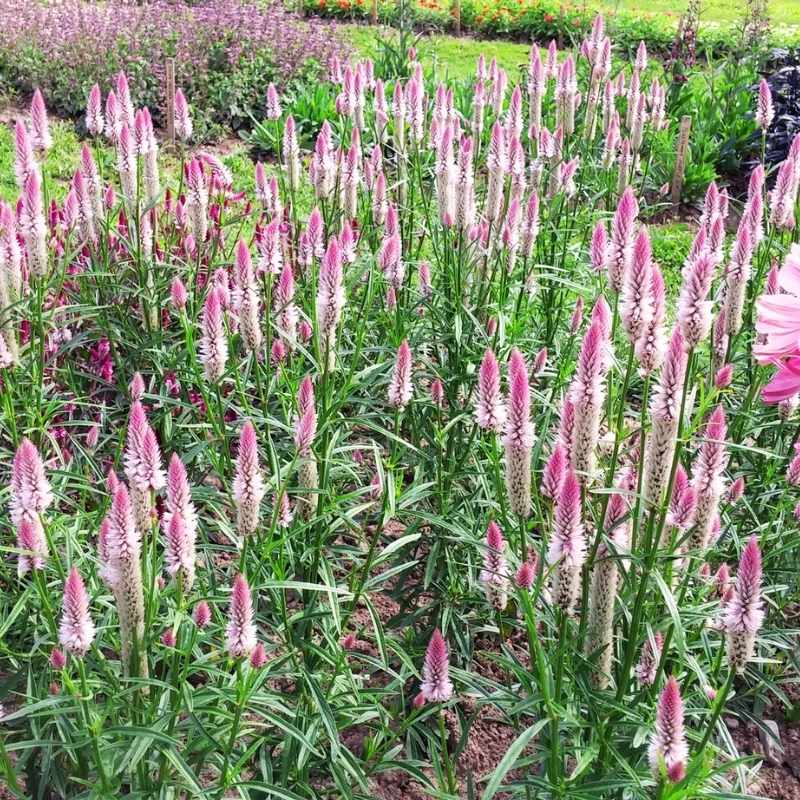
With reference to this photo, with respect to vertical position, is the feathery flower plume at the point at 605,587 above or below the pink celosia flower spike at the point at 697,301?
below

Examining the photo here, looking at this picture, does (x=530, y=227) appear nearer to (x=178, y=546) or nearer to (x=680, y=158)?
(x=178, y=546)

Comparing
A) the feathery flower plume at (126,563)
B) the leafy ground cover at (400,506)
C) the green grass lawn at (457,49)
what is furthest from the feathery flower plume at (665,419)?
the green grass lawn at (457,49)

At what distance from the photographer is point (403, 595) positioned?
384 cm

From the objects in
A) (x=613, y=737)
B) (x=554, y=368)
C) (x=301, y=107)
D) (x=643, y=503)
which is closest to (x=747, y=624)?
(x=643, y=503)

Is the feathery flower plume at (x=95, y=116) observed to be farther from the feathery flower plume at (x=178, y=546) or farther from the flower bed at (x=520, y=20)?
the flower bed at (x=520, y=20)

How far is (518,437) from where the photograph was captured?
2367mm

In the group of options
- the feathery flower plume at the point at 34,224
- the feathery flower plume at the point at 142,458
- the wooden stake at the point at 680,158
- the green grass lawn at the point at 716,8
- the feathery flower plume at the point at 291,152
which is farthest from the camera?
the green grass lawn at the point at 716,8

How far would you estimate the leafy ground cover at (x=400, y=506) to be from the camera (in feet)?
7.58

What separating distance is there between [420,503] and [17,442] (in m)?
1.47

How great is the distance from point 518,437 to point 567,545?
0.26 metres

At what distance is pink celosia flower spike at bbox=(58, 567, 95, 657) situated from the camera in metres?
2.12

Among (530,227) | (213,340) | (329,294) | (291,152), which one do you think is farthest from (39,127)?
(530,227)

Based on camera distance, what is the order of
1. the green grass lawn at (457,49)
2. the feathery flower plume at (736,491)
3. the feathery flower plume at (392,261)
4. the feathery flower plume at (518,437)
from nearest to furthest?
the feathery flower plume at (518,437), the feathery flower plume at (736,491), the feathery flower plume at (392,261), the green grass lawn at (457,49)

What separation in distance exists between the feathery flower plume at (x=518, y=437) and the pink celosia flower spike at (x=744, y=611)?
494 millimetres
